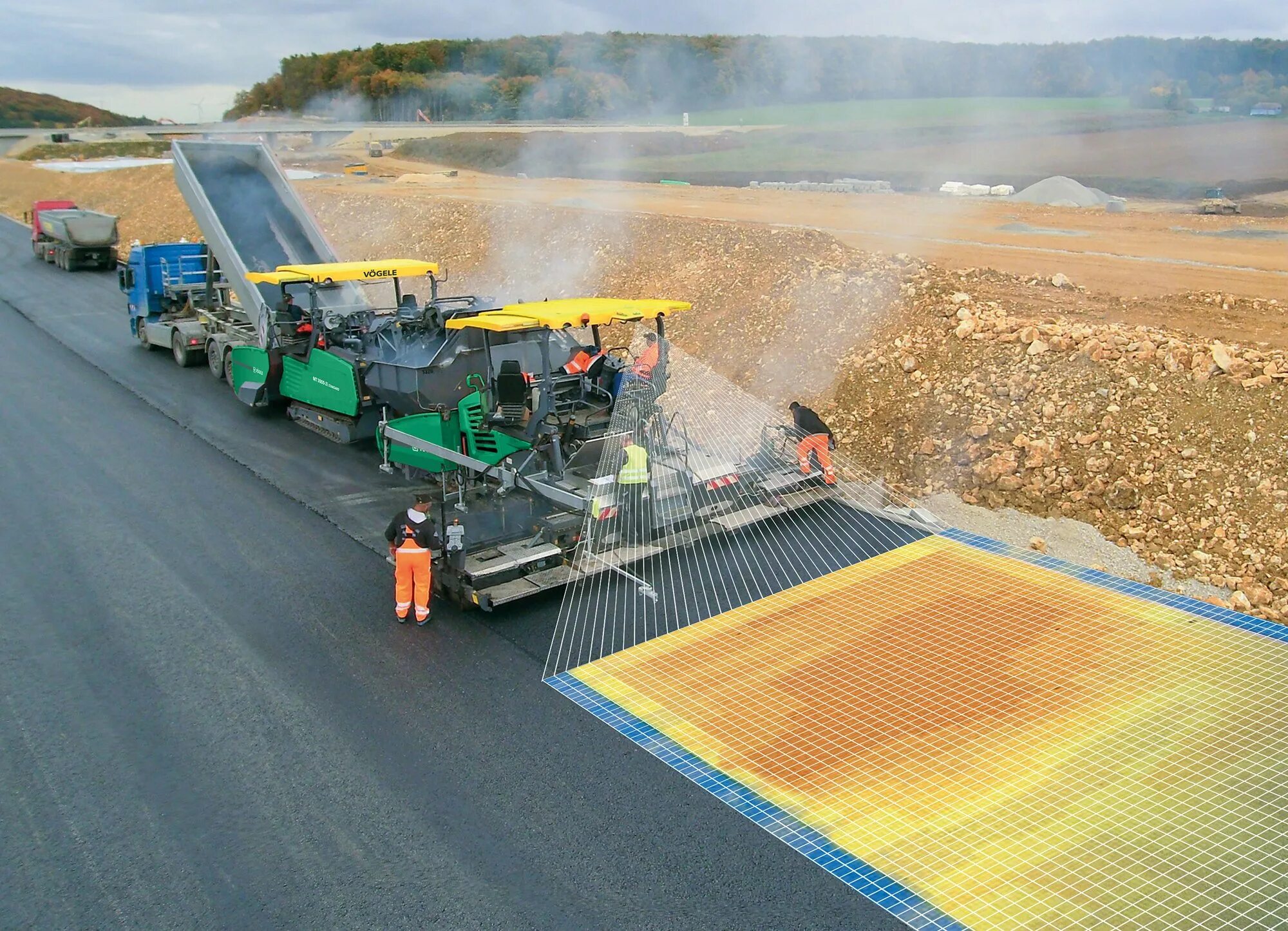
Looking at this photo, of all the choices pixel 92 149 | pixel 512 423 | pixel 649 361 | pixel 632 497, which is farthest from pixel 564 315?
pixel 92 149

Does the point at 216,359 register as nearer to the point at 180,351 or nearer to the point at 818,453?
the point at 180,351

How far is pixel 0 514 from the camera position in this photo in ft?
32.2

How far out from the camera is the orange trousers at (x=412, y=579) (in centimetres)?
758

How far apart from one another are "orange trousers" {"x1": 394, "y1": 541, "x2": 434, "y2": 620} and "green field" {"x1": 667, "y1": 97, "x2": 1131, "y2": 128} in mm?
8093

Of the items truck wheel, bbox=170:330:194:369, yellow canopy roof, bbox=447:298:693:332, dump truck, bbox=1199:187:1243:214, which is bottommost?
truck wheel, bbox=170:330:194:369

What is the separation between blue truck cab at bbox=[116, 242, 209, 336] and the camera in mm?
16344

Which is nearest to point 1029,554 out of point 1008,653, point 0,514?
point 1008,653

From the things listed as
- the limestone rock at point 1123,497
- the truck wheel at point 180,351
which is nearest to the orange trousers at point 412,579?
the limestone rock at point 1123,497

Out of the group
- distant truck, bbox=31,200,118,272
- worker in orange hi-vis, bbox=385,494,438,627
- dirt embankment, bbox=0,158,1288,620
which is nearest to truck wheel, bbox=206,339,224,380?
dirt embankment, bbox=0,158,1288,620

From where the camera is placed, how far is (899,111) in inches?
526

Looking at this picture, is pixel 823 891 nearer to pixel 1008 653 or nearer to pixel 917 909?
pixel 917 909

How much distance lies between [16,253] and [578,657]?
97.0ft

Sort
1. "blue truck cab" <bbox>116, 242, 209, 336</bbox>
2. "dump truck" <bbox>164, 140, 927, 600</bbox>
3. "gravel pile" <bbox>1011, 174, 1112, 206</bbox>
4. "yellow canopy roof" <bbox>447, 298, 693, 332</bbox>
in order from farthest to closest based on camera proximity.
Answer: "gravel pile" <bbox>1011, 174, 1112, 206</bbox>
"blue truck cab" <bbox>116, 242, 209, 336</bbox>
"yellow canopy roof" <bbox>447, 298, 693, 332</bbox>
"dump truck" <bbox>164, 140, 927, 600</bbox>

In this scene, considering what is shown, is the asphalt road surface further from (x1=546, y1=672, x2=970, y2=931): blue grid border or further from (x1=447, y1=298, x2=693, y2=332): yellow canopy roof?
(x1=447, y1=298, x2=693, y2=332): yellow canopy roof
